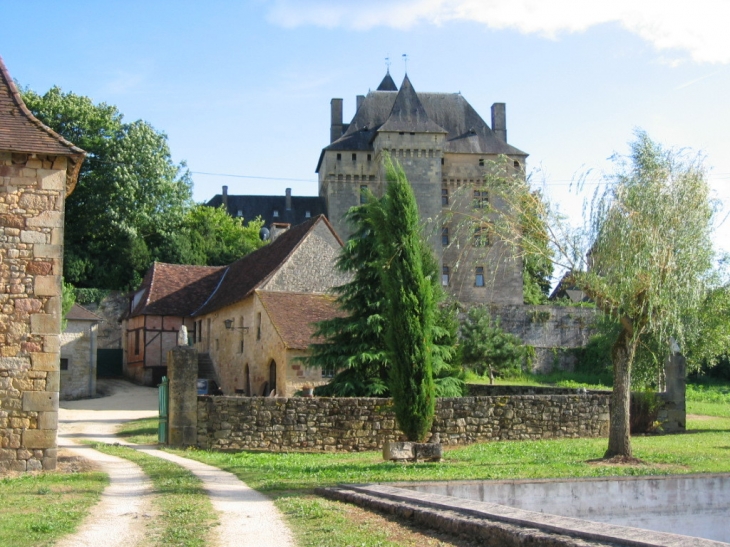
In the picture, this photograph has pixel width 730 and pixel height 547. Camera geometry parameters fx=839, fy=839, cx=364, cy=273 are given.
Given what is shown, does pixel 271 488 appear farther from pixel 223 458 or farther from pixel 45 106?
pixel 45 106

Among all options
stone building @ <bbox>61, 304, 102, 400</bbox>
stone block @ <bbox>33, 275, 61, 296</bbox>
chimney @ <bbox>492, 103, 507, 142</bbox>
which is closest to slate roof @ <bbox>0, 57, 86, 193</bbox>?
stone block @ <bbox>33, 275, 61, 296</bbox>

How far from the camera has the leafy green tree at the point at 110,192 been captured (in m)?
45.4

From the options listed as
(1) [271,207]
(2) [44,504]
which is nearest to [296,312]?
(2) [44,504]

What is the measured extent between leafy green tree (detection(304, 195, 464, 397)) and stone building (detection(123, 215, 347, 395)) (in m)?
2.58

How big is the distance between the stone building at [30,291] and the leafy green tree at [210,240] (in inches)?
1390

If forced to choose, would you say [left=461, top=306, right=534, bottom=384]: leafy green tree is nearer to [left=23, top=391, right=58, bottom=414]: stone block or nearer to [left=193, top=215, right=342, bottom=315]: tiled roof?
[left=193, top=215, right=342, bottom=315]: tiled roof

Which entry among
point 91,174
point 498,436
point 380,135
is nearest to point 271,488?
point 498,436

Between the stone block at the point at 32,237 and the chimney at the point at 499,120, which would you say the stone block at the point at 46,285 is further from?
the chimney at the point at 499,120

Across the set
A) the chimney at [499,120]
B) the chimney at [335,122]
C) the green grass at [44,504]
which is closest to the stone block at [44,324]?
the green grass at [44,504]

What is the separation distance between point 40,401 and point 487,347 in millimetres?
25935

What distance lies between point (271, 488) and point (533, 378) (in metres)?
34.6

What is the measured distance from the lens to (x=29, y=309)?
13.3 metres

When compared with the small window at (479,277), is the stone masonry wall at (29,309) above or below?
below

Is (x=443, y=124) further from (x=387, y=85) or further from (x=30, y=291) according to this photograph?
(x=30, y=291)
